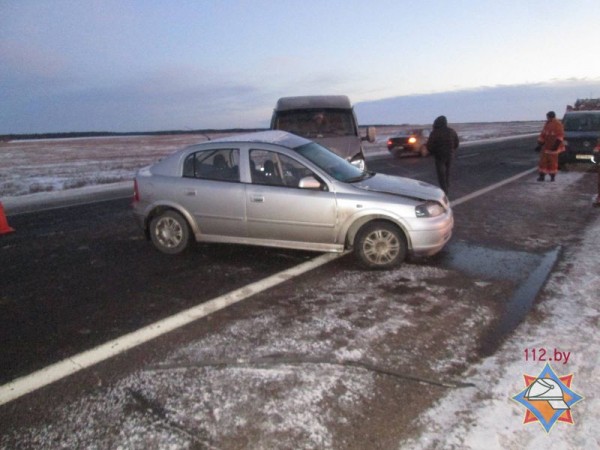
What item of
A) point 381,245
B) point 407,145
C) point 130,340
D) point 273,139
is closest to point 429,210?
point 381,245

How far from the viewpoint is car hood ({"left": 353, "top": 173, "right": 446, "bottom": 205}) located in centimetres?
576

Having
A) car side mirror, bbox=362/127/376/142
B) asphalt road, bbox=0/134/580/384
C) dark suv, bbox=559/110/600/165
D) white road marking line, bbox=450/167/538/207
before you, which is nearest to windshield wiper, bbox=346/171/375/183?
asphalt road, bbox=0/134/580/384

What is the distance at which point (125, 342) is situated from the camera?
3908 mm

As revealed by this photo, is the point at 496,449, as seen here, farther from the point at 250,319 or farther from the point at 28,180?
the point at 28,180

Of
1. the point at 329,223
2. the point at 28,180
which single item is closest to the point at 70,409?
the point at 329,223

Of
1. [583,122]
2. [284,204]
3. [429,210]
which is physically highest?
[583,122]

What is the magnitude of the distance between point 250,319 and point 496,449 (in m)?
2.35

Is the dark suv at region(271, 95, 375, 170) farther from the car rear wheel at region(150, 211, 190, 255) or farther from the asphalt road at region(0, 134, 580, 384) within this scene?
the car rear wheel at region(150, 211, 190, 255)

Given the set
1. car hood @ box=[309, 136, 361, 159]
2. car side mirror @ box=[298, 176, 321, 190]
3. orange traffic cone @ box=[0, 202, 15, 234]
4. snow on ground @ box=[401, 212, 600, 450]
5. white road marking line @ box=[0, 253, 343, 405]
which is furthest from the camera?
car hood @ box=[309, 136, 361, 159]

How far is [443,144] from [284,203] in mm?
5791

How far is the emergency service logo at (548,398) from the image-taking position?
281cm

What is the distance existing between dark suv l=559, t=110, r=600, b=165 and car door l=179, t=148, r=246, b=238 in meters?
13.3

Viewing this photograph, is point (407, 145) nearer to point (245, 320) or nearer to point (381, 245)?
point (381, 245)

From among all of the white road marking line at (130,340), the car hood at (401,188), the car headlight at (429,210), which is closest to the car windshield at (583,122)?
the car hood at (401,188)
